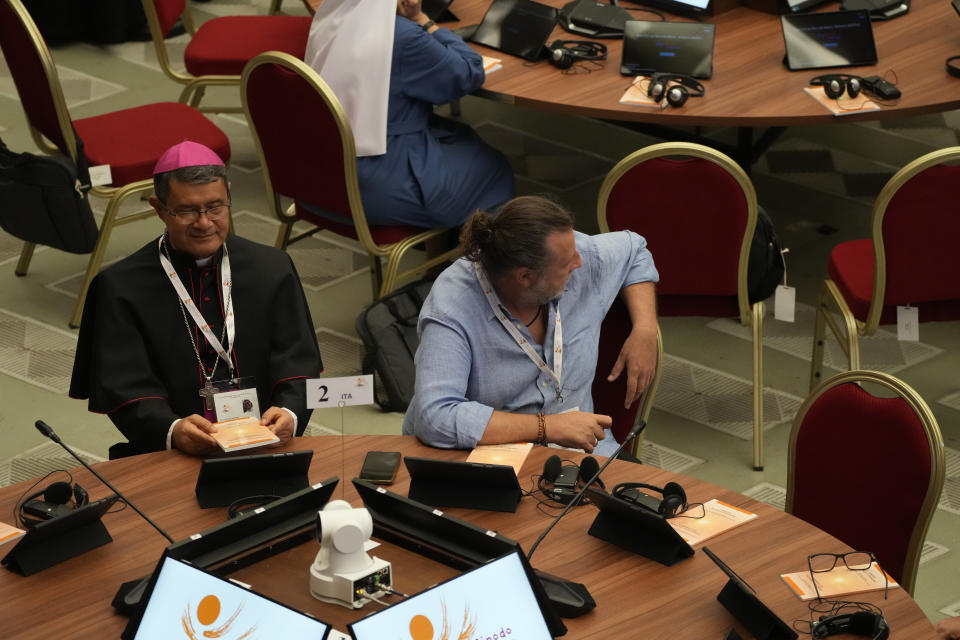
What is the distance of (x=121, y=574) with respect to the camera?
2.37 m

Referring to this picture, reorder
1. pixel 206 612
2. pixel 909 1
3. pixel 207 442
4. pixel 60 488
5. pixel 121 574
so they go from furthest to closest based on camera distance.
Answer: pixel 909 1
pixel 207 442
pixel 60 488
pixel 121 574
pixel 206 612

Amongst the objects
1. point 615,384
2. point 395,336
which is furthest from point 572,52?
point 615,384

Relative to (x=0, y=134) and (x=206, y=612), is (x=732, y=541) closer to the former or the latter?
(x=206, y=612)

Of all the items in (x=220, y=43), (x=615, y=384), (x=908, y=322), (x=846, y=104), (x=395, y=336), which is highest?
(x=846, y=104)

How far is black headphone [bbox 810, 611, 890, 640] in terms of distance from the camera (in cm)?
217

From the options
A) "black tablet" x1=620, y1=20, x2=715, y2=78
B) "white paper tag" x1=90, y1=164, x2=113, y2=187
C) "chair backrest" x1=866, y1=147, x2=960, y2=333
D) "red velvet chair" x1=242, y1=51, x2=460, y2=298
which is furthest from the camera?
"black tablet" x1=620, y1=20, x2=715, y2=78

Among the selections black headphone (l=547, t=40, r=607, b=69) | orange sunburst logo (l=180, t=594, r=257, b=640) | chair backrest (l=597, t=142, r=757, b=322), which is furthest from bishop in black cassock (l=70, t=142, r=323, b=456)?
black headphone (l=547, t=40, r=607, b=69)

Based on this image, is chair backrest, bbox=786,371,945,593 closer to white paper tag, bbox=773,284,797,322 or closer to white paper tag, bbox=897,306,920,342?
white paper tag, bbox=773,284,797,322

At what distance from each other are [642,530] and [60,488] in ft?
3.83

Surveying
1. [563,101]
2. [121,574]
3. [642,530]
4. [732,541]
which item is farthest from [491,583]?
[563,101]

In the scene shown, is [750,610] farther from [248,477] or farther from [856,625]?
[248,477]

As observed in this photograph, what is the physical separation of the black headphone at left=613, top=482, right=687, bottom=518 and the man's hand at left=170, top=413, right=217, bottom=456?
0.89 meters

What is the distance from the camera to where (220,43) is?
5188mm

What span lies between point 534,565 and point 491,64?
2.57 metres
